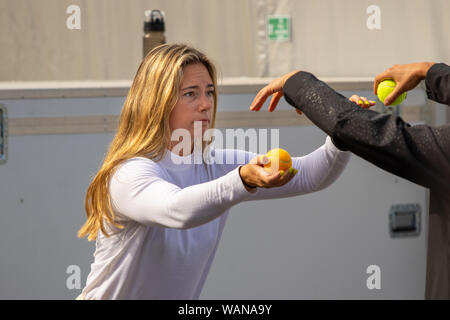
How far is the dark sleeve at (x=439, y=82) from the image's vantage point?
1.81m

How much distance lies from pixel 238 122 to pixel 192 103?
53.9 inches

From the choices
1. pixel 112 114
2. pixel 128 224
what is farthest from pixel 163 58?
pixel 112 114

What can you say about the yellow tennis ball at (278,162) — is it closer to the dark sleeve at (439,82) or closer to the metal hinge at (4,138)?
the dark sleeve at (439,82)

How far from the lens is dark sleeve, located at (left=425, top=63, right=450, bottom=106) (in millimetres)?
1806

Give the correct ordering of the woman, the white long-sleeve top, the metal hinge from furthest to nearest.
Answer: the metal hinge, the woman, the white long-sleeve top

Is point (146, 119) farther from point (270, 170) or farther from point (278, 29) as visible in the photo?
point (278, 29)

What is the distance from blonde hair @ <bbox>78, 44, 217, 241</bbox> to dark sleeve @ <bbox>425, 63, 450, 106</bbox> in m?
0.80

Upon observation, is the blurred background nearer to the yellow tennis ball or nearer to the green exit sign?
the green exit sign

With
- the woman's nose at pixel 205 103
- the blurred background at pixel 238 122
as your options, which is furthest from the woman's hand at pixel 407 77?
the blurred background at pixel 238 122

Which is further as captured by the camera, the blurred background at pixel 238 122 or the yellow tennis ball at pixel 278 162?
the blurred background at pixel 238 122

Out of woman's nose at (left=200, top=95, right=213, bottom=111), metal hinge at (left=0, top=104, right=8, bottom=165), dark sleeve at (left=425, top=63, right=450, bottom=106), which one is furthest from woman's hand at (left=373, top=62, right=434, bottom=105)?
metal hinge at (left=0, top=104, right=8, bottom=165)

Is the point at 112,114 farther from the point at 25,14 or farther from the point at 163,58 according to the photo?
the point at 163,58

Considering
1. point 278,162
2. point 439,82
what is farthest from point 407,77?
point 278,162

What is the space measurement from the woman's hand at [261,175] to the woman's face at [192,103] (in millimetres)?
591
